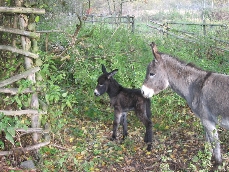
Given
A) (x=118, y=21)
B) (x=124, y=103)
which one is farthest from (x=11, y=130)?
(x=118, y=21)

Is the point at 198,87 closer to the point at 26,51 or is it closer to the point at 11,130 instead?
the point at 26,51

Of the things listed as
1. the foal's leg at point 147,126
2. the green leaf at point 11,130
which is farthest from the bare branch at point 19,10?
the foal's leg at point 147,126

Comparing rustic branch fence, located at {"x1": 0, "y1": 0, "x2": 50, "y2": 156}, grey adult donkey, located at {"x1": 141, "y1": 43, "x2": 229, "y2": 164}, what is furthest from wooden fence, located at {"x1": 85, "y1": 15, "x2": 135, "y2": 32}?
rustic branch fence, located at {"x1": 0, "y1": 0, "x2": 50, "y2": 156}

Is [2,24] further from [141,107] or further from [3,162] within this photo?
[141,107]

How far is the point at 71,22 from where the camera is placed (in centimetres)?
1122

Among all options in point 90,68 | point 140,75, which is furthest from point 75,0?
point 140,75

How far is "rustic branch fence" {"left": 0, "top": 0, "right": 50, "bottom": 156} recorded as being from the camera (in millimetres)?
4023

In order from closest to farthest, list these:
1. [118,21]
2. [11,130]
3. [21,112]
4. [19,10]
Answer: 1. [11,130]
2. [19,10]
3. [21,112]
4. [118,21]

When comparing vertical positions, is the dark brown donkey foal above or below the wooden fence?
below

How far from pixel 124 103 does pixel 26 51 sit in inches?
83.7

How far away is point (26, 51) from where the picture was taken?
4.10 metres

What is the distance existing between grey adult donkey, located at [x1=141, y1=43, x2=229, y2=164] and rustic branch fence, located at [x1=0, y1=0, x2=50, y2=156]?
1.68 metres

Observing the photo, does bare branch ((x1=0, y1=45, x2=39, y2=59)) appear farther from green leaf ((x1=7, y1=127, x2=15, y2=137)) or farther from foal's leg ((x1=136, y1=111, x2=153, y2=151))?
foal's leg ((x1=136, y1=111, x2=153, y2=151))

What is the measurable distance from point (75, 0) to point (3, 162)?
24.4 ft
